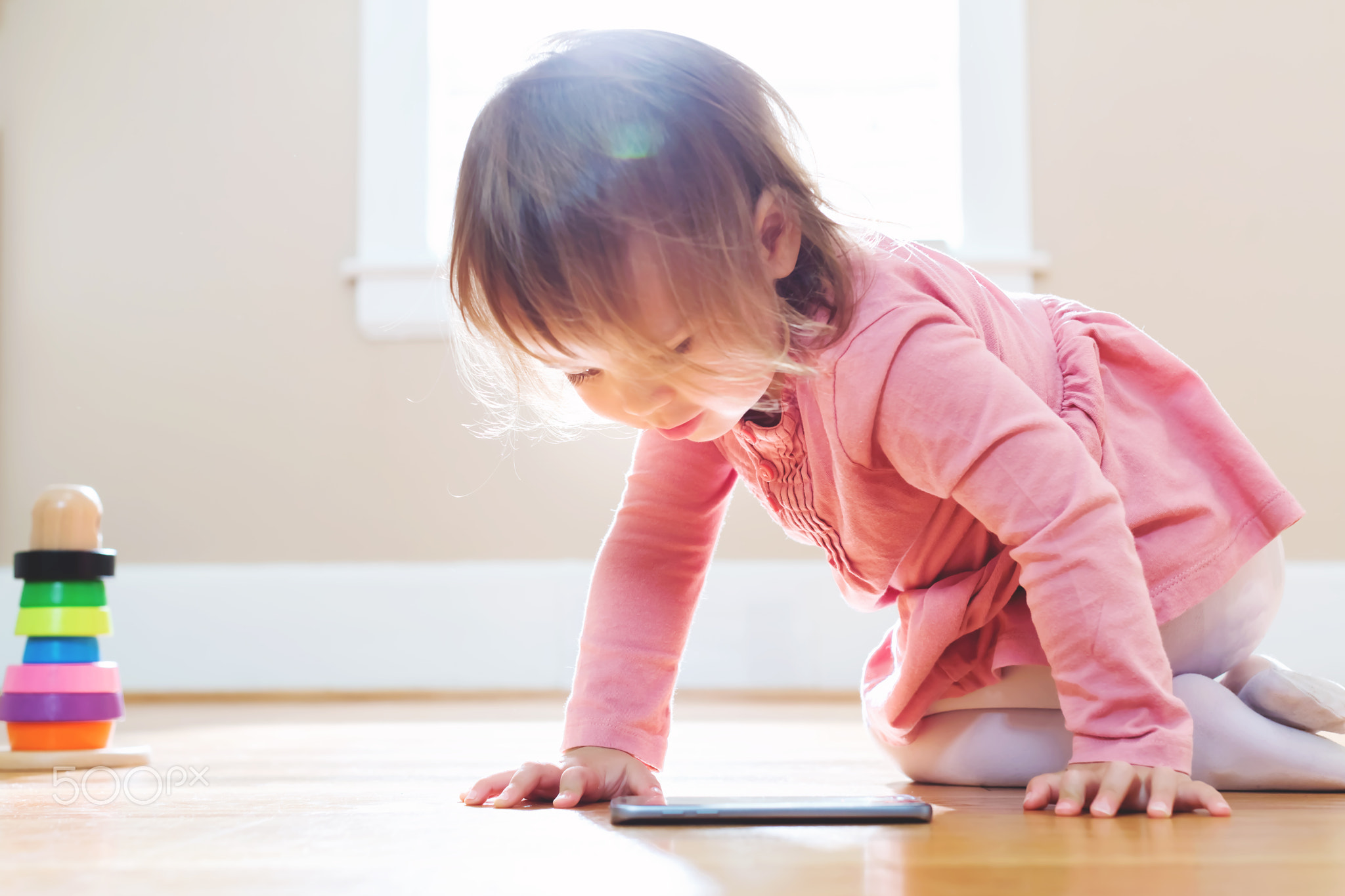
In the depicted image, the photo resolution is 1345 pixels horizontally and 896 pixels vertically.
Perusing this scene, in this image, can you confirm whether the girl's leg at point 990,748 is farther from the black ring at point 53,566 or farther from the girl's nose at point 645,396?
the black ring at point 53,566

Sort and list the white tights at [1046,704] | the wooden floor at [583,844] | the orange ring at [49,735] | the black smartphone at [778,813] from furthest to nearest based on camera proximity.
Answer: the orange ring at [49,735] < the white tights at [1046,704] < the black smartphone at [778,813] < the wooden floor at [583,844]

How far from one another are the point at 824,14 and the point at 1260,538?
1.28 metres

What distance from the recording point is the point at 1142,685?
0.53 m

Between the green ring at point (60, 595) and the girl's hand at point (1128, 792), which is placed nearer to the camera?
the girl's hand at point (1128, 792)

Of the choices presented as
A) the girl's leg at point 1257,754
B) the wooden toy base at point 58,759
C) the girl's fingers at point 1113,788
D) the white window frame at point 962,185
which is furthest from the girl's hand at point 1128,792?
the white window frame at point 962,185

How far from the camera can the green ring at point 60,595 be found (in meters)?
0.86

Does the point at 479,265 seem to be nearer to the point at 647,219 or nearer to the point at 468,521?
the point at 647,219

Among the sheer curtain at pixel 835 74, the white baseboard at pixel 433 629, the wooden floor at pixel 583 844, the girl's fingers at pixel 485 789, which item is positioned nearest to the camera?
the wooden floor at pixel 583 844

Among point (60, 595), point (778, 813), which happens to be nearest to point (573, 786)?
point (778, 813)

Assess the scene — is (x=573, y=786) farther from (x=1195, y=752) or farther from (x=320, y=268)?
(x=320, y=268)

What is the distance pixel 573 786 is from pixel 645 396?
21 centimetres

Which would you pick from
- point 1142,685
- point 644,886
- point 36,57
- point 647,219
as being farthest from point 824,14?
point 644,886

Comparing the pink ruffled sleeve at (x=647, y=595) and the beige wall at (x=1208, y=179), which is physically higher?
the beige wall at (x=1208, y=179)

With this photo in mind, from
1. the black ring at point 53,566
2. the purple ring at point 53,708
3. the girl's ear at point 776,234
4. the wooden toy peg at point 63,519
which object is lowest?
the purple ring at point 53,708
